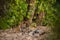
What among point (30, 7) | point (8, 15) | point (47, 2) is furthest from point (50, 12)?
point (8, 15)

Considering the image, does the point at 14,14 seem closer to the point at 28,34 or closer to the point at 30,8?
the point at 30,8

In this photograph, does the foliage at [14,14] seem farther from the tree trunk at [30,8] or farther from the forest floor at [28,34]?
the forest floor at [28,34]

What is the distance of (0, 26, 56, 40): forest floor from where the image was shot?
17.2ft

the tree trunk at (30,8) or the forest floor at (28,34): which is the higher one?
the tree trunk at (30,8)

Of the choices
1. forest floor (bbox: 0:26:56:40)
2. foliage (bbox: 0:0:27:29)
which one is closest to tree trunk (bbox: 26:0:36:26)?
foliage (bbox: 0:0:27:29)

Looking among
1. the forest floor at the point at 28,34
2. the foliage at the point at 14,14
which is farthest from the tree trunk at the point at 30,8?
the forest floor at the point at 28,34

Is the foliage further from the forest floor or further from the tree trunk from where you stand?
the forest floor

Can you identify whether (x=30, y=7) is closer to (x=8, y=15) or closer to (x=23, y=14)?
(x=23, y=14)

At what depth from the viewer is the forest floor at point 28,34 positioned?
525cm

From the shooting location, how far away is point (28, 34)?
549 centimetres

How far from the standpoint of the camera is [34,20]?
643 cm

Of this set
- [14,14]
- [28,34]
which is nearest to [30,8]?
[14,14]

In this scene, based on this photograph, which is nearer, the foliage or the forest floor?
the forest floor

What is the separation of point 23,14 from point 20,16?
12cm
